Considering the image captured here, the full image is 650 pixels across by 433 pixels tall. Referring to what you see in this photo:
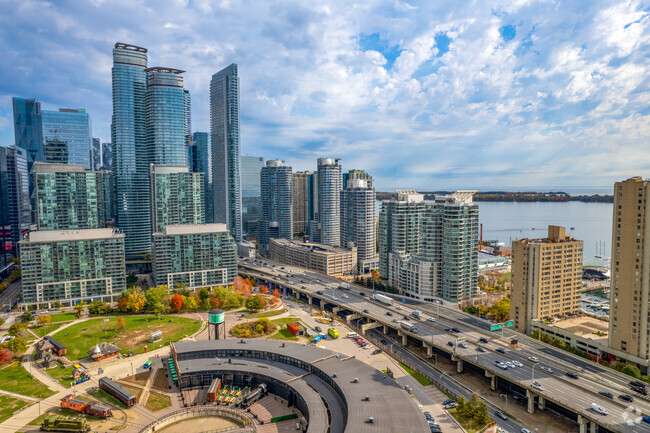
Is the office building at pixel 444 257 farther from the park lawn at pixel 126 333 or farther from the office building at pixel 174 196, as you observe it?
A: the office building at pixel 174 196

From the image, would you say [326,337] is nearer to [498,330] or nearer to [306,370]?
[306,370]

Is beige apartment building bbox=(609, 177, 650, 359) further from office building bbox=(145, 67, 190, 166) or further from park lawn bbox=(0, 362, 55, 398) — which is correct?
office building bbox=(145, 67, 190, 166)

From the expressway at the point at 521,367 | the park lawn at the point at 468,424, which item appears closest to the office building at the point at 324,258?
the expressway at the point at 521,367

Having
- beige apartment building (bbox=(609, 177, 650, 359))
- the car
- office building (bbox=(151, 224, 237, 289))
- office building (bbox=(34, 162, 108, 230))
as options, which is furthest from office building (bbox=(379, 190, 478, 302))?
office building (bbox=(34, 162, 108, 230))

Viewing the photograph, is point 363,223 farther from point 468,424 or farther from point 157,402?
point 157,402

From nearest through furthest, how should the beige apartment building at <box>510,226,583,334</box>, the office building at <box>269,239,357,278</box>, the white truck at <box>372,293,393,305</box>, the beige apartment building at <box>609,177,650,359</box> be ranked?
the beige apartment building at <box>609,177,650,359</box>
the beige apartment building at <box>510,226,583,334</box>
the white truck at <box>372,293,393,305</box>
the office building at <box>269,239,357,278</box>

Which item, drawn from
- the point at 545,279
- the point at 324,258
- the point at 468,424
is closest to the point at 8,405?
the point at 468,424
